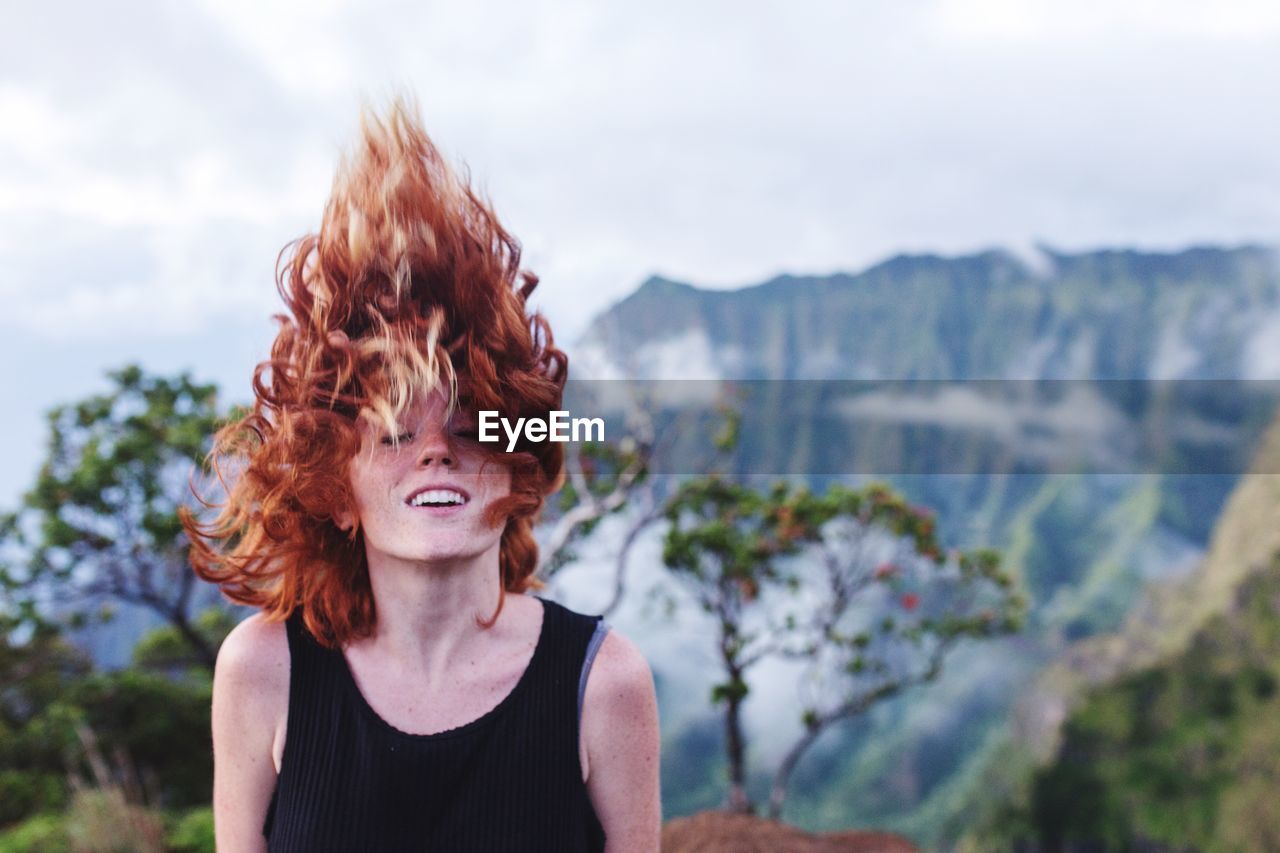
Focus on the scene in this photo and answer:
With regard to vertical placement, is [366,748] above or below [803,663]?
above

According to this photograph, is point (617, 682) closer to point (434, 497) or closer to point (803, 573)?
point (434, 497)

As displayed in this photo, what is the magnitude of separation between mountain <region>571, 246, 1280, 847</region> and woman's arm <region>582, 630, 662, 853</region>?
4.14 m

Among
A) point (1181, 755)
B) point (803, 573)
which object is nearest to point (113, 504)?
point (803, 573)

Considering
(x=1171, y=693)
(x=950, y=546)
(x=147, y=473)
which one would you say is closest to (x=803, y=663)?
(x=950, y=546)

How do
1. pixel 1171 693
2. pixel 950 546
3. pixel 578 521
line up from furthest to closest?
pixel 1171 693 → pixel 950 546 → pixel 578 521

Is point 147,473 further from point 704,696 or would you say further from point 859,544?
point 859,544

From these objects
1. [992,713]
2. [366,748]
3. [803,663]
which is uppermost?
[366,748]

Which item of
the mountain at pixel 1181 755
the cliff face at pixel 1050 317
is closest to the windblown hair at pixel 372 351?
the cliff face at pixel 1050 317

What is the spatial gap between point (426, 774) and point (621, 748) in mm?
239

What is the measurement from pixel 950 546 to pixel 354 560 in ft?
14.0

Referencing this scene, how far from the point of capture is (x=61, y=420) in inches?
219

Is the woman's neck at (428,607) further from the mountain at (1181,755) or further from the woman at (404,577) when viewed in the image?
the mountain at (1181,755)

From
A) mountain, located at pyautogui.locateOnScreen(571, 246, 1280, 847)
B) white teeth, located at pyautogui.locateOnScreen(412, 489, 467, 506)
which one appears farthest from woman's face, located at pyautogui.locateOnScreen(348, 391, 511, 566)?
mountain, located at pyautogui.locateOnScreen(571, 246, 1280, 847)

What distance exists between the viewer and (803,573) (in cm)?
501
